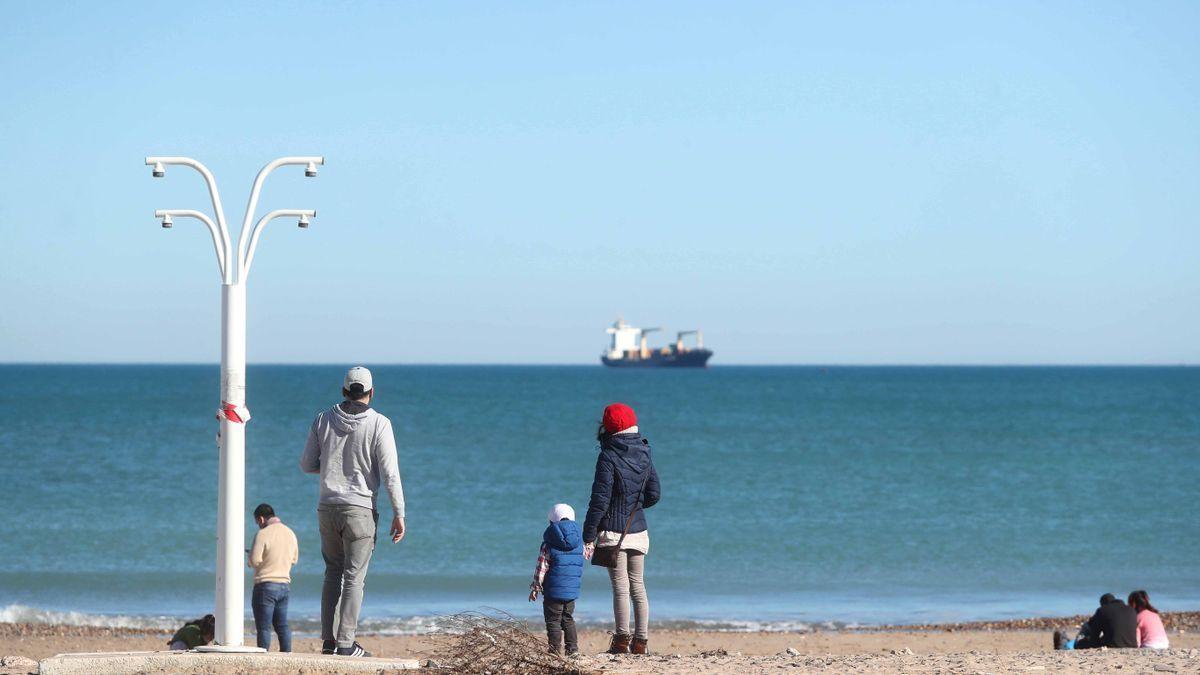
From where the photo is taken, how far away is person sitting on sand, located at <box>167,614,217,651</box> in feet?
33.1

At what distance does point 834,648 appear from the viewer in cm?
1355

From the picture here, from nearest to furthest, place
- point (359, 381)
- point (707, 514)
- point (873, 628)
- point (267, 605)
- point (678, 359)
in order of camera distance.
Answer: point (359, 381), point (267, 605), point (873, 628), point (707, 514), point (678, 359)

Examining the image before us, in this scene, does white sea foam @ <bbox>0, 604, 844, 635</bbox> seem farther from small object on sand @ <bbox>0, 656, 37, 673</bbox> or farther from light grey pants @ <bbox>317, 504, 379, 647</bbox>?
light grey pants @ <bbox>317, 504, 379, 647</bbox>

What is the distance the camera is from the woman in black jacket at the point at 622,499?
7855mm

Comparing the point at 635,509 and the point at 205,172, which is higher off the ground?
the point at 205,172

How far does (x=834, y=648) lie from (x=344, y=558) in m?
7.26

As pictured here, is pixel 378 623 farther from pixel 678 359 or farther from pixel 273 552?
pixel 678 359

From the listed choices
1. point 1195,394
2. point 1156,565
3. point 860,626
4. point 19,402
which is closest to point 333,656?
point 860,626

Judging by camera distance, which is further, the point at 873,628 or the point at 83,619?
the point at 83,619

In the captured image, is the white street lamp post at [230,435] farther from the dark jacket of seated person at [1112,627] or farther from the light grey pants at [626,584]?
the dark jacket of seated person at [1112,627]

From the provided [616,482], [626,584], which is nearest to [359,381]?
[616,482]

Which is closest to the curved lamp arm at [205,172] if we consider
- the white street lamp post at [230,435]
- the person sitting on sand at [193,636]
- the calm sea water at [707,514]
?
the white street lamp post at [230,435]

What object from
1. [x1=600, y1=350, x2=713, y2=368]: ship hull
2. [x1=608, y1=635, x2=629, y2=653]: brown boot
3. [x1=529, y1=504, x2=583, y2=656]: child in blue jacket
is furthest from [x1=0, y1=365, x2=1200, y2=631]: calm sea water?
[x1=600, y1=350, x2=713, y2=368]: ship hull

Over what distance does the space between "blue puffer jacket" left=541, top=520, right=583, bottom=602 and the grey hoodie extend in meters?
1.01
